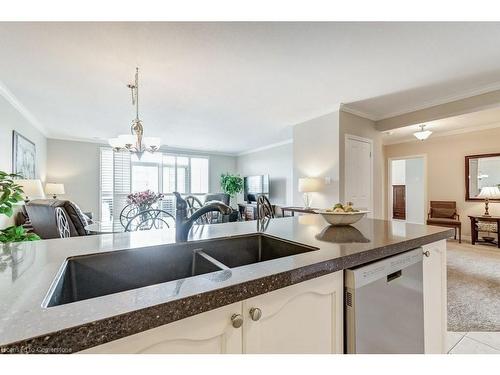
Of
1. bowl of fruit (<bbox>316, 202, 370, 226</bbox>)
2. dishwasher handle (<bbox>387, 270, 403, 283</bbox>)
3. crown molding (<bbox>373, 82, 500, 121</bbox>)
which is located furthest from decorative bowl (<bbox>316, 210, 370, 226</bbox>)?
crown molding (<bbox>373, 82, 500, 121</bbox>)

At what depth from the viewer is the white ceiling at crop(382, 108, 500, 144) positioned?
4.11 meters

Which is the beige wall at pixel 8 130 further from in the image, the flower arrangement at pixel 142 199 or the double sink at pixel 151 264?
the double sink at pixel 151 264

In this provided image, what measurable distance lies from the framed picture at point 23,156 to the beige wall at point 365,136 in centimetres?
480

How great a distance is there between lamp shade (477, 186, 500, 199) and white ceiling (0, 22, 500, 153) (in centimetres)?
270

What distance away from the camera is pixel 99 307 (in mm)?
504

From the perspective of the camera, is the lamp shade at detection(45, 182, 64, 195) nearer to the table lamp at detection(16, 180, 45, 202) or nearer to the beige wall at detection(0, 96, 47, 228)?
the beige wall at detection(0, 96, 47, 228)

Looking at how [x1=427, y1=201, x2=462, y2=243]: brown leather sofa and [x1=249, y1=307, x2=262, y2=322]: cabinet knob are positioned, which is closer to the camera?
[x1=249, y1=307, x2=262, y2=322]: cabinet knob

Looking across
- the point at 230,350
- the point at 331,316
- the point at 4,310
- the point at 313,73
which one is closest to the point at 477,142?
the point at 313,73

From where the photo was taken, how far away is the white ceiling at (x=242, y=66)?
6.31ft

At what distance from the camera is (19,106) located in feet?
11.9

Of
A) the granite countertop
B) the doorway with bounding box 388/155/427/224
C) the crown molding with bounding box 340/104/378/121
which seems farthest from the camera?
the doorway with bounding box 388/155/427/224

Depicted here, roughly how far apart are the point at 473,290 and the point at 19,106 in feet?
21.1

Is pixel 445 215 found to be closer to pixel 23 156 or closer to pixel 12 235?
pixel 12 235
